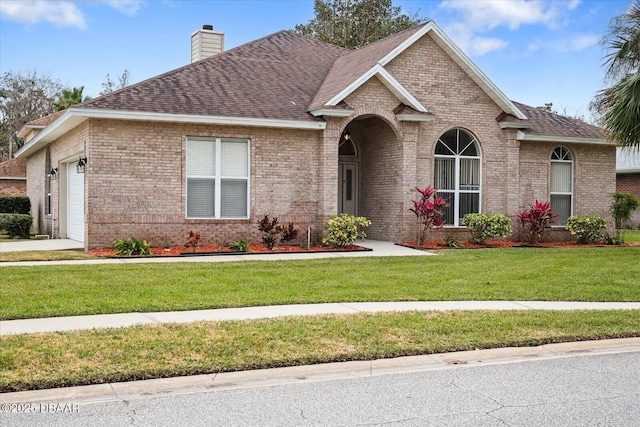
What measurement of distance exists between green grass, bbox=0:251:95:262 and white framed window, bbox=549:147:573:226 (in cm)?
1494

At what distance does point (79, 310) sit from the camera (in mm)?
9578

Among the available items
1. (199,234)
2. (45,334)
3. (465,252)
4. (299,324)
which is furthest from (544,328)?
(199,234)

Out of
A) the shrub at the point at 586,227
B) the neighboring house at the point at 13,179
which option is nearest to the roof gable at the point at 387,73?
the shrub at the point at 586,227

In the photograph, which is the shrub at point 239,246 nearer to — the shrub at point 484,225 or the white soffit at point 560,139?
the shrub at point 484,225

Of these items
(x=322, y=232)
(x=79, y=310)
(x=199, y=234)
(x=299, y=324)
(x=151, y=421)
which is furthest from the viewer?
(x=322, y=232)

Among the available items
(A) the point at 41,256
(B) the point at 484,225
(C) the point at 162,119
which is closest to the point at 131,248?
(A) the point at 41,256

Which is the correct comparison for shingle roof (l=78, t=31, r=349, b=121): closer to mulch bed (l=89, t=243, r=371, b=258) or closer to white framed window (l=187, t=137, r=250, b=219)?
white framed window (l=187, t=137, r=250, b=219)

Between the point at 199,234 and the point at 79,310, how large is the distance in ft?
27.9

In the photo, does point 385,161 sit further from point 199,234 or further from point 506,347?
point 506,347

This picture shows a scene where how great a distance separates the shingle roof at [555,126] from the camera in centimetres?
2261

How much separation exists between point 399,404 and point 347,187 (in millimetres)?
17269

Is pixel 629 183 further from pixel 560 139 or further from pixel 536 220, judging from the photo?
pixel 536 220

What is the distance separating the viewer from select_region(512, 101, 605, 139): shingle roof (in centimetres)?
2261

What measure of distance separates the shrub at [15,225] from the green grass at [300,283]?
10.7 meters
